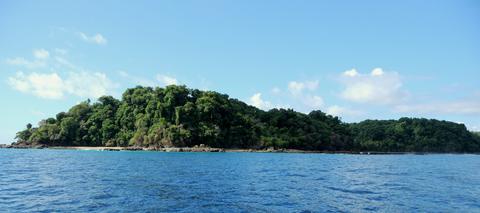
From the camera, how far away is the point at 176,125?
151 m

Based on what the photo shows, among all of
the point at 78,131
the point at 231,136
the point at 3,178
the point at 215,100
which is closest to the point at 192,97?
the point at 215,100

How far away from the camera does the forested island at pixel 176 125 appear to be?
152 metres

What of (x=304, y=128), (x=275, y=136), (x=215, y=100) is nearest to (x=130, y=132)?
(x=215, y=100)

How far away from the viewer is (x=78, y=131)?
565 feet

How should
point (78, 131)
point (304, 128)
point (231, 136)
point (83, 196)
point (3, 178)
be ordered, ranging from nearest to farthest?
point (83, 196), point (3, 178), point (231, 136), point (78, 131), point (304, 128)

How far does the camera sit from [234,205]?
2316 cm

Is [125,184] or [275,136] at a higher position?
[275,136]

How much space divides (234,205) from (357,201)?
8324 millimetres

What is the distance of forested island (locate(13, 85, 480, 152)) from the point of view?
498 ft

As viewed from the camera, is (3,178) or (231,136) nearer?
(3,178)

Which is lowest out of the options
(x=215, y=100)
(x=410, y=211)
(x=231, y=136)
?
(x=410, y=211)

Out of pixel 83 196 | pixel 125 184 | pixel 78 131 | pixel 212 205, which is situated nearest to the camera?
pixel 212 205

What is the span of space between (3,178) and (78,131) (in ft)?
478

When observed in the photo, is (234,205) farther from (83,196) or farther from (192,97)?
(192,97)
